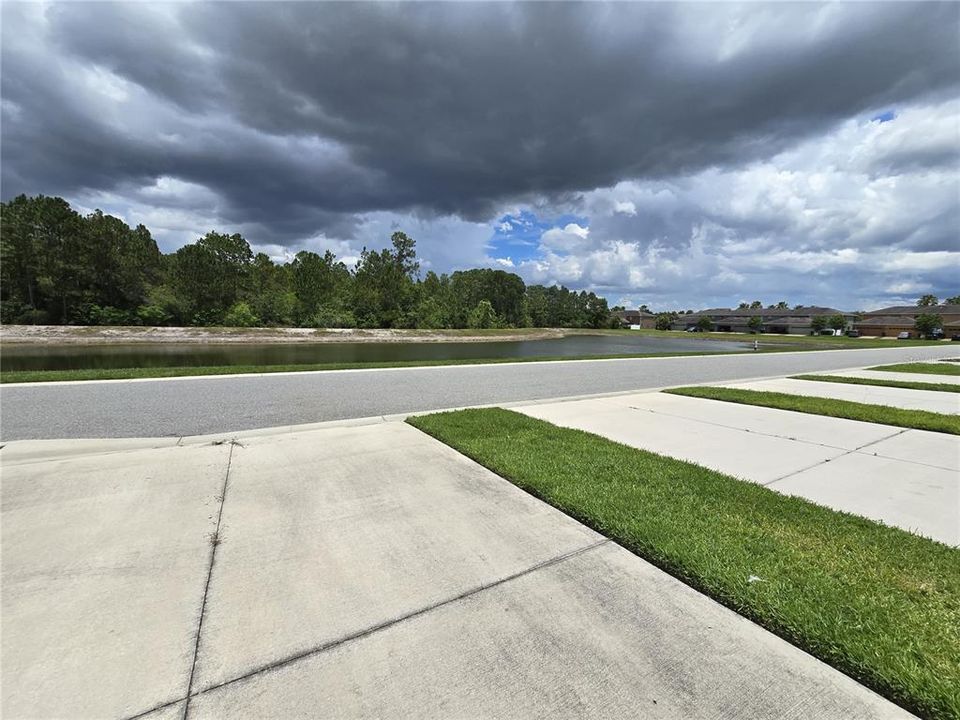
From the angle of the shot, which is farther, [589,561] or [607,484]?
[607,484]

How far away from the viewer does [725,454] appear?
4.91 meters

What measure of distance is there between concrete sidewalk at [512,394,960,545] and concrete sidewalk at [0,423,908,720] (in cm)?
233

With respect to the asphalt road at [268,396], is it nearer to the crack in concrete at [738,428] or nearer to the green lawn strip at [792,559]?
the crack in concrete at [738,428]

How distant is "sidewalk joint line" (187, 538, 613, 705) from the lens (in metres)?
1.83

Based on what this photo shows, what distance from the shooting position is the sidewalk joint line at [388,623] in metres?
A: 1.83

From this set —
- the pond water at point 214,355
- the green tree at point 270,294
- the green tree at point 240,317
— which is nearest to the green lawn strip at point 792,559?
the pond water at point 214,355

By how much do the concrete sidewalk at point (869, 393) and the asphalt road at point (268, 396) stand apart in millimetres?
1420

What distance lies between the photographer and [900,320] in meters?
85.1

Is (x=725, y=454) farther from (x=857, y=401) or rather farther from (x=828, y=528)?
(x=857, y=401)

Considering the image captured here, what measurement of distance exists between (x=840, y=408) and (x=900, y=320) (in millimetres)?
110693

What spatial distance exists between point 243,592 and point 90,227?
6260 centimetres

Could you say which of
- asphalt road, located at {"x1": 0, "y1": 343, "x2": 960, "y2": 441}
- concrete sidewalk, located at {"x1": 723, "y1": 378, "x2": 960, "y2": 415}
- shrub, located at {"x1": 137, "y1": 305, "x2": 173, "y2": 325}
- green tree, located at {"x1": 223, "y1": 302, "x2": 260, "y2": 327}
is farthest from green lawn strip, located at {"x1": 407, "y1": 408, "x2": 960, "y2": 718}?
shrub, located at {"x1": 137, "y1": 305, "x2": 173, "y2": 325}

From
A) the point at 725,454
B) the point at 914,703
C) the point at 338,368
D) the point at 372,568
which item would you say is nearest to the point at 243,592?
the point at 372,568

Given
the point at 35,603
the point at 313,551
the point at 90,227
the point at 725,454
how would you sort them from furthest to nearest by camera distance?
the point at 90,227, the point at 725,454, the point at 313,551, the point at 35,603
